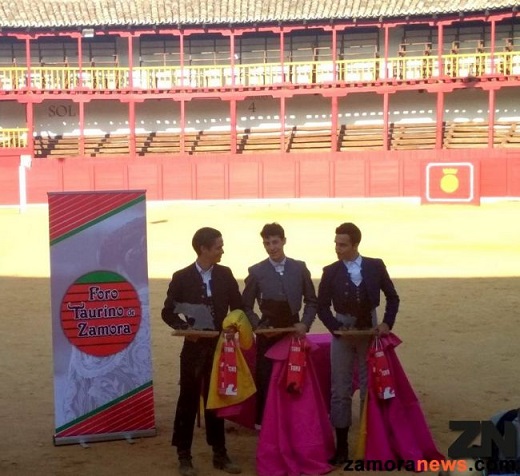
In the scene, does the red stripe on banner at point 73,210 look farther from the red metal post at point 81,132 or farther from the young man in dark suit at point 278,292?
the red metal post at point 81,132

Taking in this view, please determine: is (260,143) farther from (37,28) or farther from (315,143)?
(37,28)

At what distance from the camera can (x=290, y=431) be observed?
4465mm

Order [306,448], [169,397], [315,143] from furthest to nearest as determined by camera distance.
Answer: [315,143] → [169,397] → [306,448]

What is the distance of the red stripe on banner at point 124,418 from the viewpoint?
4980mm

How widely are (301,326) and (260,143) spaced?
1042 inches

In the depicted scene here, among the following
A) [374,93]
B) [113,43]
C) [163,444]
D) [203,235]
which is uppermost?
[113,43]

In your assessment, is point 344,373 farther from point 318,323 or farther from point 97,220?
point 318,323

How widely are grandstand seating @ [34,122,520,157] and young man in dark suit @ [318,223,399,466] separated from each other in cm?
2491

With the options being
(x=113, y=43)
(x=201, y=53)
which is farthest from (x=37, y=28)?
(x=201, y=53)

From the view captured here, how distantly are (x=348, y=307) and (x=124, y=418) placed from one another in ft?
5.01

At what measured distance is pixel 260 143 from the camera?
101 feet

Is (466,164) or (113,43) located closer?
(466,164)

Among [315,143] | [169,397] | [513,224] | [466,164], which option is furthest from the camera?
[315,143]

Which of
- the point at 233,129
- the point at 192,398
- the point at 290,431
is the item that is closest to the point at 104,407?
the point at 192,398
